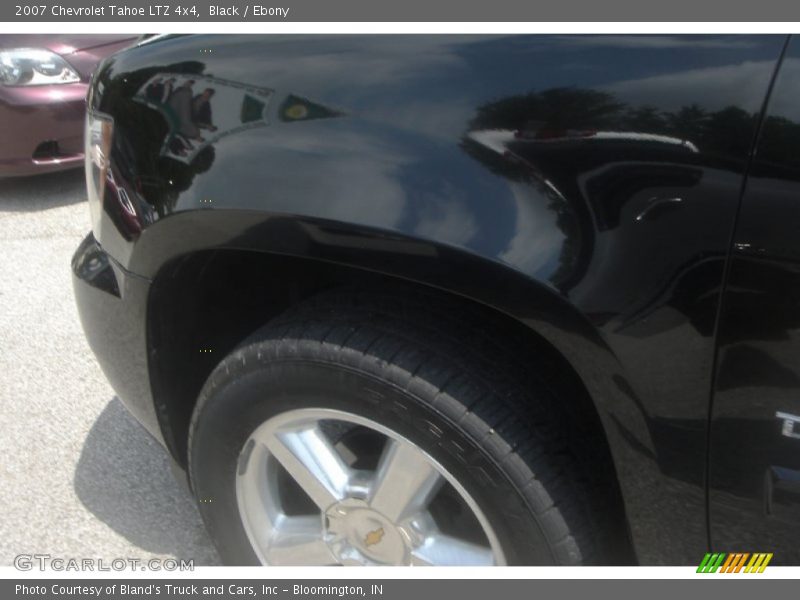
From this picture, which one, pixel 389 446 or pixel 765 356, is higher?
pixel 765 356

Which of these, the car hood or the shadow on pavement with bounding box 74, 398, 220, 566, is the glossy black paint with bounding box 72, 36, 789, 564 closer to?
the shadow on pavement with bounding box 74, 398, 220, 566

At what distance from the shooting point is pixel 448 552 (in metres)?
1.70

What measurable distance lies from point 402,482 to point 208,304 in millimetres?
641

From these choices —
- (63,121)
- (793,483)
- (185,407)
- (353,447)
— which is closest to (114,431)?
(185,407)

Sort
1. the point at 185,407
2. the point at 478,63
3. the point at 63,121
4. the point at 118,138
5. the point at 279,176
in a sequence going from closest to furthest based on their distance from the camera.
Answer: the point at 478,63 → the point at 279,176 → the point at 118,138 → the point at 185,407 → the point at 63,121

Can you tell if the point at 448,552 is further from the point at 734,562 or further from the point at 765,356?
the point at 765,356

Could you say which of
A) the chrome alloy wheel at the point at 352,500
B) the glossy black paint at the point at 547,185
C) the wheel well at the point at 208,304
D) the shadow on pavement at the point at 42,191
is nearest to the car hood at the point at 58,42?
the shadow on pavement at the point at 42,191

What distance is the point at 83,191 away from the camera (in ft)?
16.6

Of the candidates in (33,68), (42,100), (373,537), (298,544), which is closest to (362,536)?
(373,537)

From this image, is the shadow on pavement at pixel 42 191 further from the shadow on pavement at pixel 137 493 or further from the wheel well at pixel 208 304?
the wheel well at pixel 208 304

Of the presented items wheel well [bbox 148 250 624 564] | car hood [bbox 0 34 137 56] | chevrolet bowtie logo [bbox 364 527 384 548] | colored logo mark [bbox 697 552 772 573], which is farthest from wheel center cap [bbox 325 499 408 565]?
car hood [bbox 0 34 137 56]

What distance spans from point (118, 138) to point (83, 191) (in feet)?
11.5

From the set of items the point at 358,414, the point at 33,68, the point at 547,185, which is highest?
the point at 547,185

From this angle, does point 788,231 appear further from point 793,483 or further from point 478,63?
point 478,63
